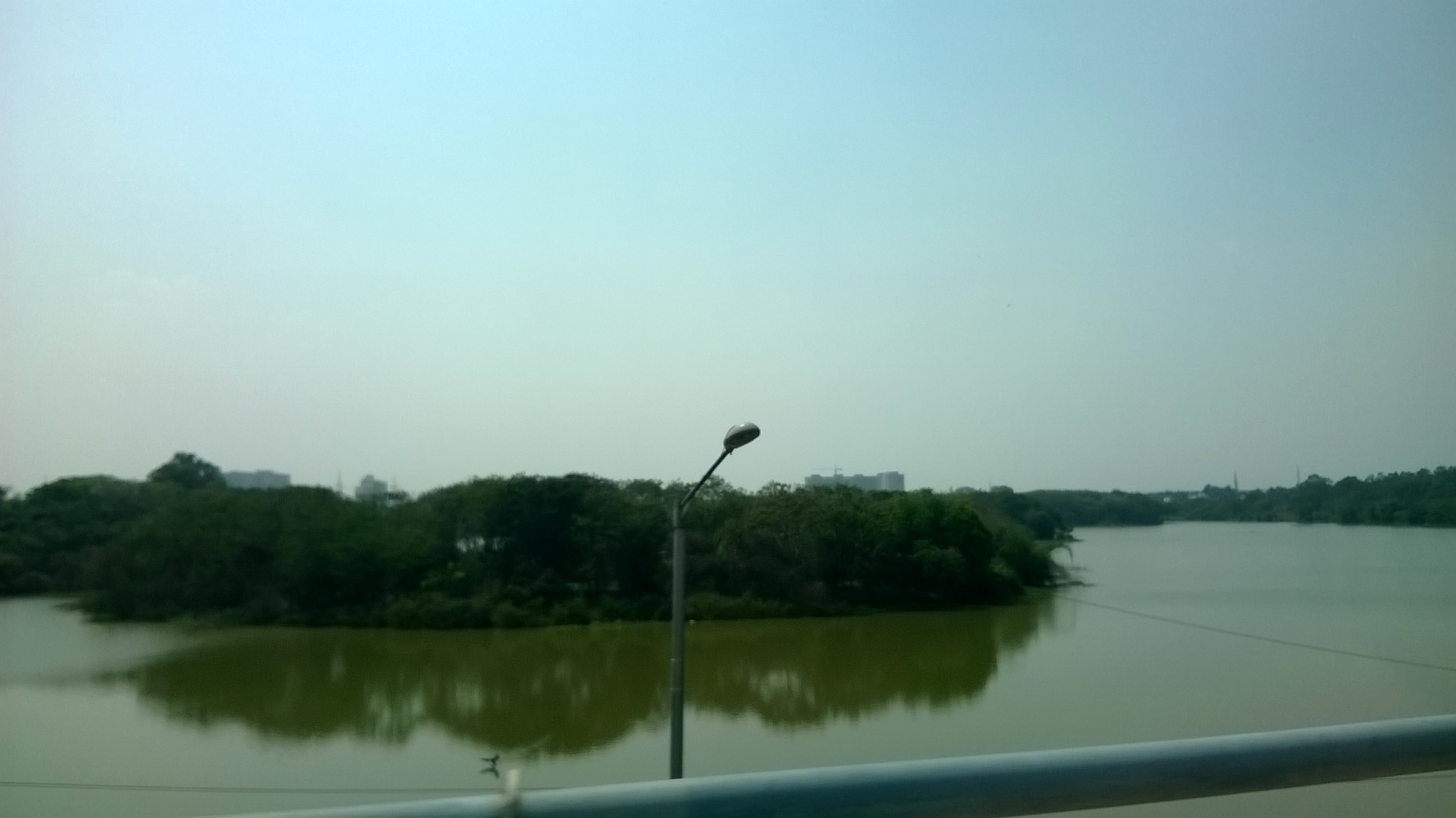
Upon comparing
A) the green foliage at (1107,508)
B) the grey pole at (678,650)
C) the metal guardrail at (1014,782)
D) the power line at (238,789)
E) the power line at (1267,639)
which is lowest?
the power line at (238,789)

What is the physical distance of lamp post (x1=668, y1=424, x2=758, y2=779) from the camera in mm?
7031

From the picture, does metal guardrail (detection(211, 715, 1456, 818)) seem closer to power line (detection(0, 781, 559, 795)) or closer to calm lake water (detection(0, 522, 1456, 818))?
calm lake water (detection(0, 522, 1456, 818))

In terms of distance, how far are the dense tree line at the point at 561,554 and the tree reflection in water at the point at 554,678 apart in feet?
1.31

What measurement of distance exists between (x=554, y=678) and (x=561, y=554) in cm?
246

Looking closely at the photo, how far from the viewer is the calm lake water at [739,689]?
31.6 ft

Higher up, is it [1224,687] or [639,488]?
[639,488]

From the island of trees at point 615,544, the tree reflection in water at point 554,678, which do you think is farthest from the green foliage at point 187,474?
the tree reflection in water at point 554,678

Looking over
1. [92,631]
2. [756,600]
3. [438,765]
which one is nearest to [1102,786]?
[438,765]

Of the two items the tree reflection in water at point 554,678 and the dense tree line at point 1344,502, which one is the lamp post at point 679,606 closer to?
the tree reflection in water at point 554,678

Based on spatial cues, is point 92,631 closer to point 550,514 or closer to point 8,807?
point 8,807

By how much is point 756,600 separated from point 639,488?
2.58 meters

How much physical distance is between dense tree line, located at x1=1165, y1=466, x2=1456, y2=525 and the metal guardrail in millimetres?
13530

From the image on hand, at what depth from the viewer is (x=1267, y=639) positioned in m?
16.6

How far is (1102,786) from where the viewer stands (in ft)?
4.90
